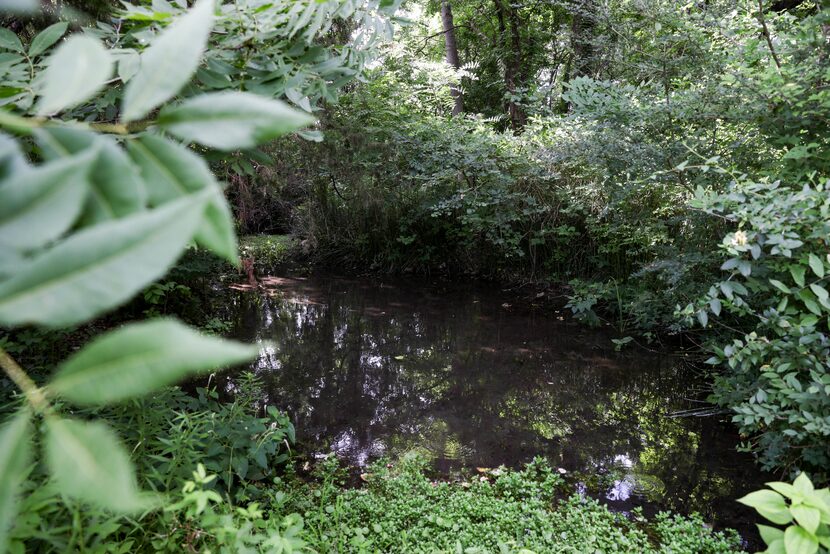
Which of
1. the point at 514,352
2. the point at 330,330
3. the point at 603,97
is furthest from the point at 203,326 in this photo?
the point at 603,97

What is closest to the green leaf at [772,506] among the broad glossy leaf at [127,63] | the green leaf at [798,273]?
the green leaf at [798,273]

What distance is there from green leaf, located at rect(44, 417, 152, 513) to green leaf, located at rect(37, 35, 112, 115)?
19cm

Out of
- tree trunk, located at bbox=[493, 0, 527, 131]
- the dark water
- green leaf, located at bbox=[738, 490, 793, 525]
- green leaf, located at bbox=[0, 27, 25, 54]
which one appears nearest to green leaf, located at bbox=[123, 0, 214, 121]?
green leaf, located at bbox=[0, 27, 25, 54]

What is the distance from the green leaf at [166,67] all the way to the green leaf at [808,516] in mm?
1543

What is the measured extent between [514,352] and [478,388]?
0.84 m

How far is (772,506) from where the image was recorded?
4.02ft

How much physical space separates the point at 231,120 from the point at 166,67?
5 centimetres

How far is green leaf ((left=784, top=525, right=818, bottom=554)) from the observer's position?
1107 mm

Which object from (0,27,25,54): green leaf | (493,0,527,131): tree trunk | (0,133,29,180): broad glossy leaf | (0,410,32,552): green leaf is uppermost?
(0,133,29,180): broad glossy leaf

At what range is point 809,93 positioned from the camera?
91.8 inches

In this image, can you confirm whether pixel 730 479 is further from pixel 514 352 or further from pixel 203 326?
pixel 203 326

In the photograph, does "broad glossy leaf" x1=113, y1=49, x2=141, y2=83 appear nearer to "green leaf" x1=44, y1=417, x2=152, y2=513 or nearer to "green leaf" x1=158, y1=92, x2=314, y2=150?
"green leaf" x1=158, y1=92, x2=314, y2=150

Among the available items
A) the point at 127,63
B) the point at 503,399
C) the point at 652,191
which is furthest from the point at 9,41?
the point at 652,191

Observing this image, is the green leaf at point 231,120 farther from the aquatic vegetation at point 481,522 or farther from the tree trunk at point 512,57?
the tree trunk at point 512,57
